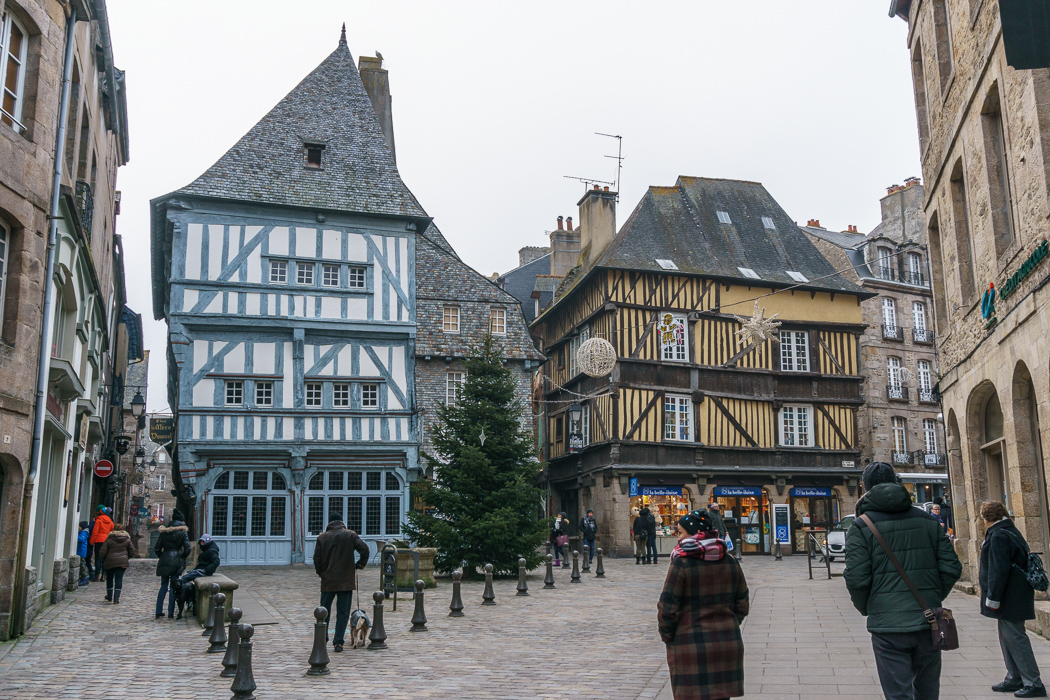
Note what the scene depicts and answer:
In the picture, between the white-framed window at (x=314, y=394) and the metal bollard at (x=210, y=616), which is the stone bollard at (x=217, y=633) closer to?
the metal bollard at (x=210, y=616)

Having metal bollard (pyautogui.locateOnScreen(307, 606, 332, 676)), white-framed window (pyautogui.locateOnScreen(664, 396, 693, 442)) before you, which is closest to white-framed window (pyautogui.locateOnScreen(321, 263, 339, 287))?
white-framed window (pyautogui.locateOnScreen(664, 396, 693, 442))

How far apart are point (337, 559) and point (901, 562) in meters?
6.03

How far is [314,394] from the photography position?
23234mm

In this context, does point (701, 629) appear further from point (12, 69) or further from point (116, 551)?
point (116, 551)

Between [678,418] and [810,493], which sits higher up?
[678,418]

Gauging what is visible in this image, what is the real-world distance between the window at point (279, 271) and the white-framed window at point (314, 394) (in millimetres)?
2739

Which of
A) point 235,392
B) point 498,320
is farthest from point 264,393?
point 498,320

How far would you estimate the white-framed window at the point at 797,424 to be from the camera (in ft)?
99.5

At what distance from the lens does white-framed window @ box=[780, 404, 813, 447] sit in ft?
99.5

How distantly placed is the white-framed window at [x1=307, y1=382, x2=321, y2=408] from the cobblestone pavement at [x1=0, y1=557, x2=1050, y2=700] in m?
8.98

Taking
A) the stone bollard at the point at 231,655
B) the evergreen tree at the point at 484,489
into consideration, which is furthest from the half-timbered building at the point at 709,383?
the stone bollard at the point at 231,655

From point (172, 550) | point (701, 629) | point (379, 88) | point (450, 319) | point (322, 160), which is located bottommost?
point (701, 629)

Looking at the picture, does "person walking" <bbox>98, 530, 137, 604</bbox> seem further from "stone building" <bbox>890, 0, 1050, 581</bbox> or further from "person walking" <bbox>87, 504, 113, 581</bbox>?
"stone building" <bbox>890, 0, 1050, 581</bbox>

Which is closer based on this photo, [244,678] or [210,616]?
[244,678]
